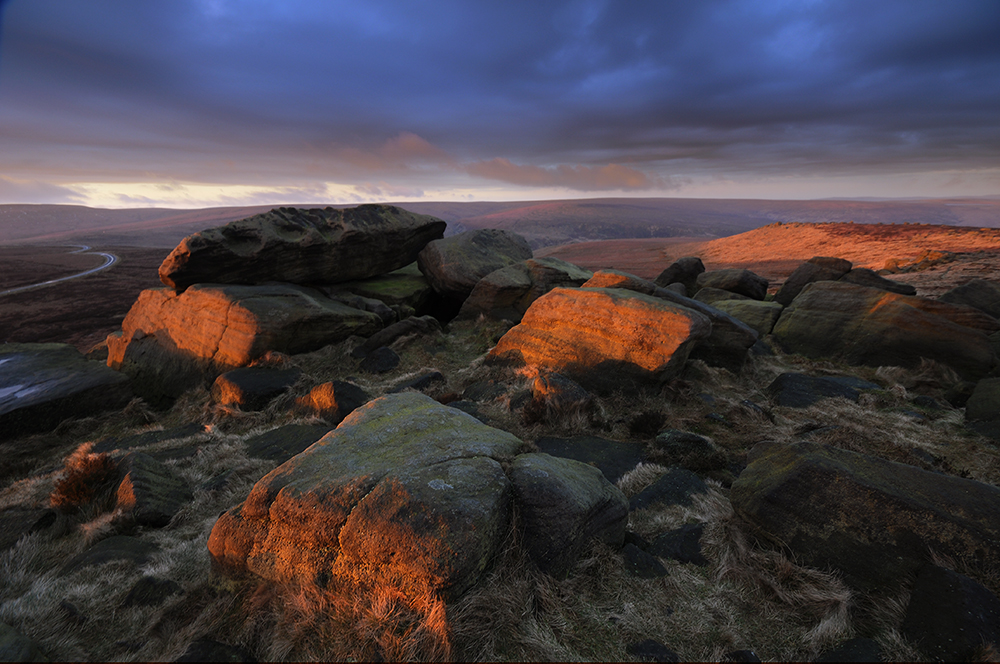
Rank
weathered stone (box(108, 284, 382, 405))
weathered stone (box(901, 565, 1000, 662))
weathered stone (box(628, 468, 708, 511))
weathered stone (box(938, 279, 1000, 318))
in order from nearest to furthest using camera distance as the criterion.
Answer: weathered stone (box(901, 565, 1000, 662)) → weathered stone (box(628, 468, 708, 511)) → weathered stone (box(108, 284, 382, 405)) → weathered stone (box(938, 279, 1000, 318))

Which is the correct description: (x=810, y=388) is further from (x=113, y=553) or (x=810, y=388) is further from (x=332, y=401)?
(x=113, y=553)

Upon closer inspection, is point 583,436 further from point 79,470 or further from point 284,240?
point 284,240

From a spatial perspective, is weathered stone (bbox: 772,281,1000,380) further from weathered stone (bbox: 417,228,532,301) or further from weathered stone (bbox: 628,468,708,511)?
weathered stone (bbox: 417,228,532,301)

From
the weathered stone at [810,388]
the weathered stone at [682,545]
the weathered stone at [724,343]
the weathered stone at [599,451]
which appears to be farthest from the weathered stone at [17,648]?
the weathered stone at [724,343]

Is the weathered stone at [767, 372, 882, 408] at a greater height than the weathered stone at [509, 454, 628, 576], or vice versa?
the weathered stone at [509, 454, 628, 576]

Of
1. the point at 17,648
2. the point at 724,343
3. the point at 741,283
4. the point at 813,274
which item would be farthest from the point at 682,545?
the point at 813,274

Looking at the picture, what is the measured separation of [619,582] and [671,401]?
18.2 ft

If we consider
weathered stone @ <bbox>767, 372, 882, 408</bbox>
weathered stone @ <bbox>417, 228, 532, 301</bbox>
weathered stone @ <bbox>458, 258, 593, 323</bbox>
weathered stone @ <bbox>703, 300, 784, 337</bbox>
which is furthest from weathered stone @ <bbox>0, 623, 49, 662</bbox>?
weathered stone @ <bbox>703, 300, 784, 337</bbox>

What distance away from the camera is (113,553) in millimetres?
4434

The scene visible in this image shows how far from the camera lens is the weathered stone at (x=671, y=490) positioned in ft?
17.4

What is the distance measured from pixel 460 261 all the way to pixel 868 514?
1503 cm

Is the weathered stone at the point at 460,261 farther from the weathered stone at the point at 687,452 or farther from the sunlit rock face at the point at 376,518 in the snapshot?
the sunlit rock face at the point at 376,518

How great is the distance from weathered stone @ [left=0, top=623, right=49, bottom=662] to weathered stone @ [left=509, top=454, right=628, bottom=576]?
3.79m

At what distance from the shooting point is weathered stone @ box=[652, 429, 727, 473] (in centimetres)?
613
